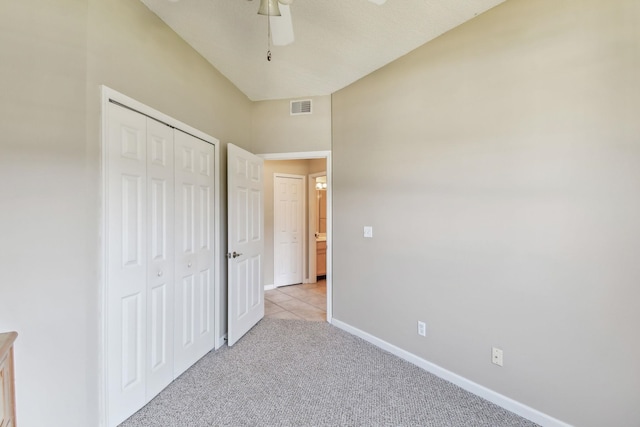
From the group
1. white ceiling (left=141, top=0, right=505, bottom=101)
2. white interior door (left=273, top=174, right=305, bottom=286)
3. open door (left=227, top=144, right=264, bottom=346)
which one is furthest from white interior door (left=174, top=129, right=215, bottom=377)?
white interior door (left=273, top=174, right=305, bottom=286)

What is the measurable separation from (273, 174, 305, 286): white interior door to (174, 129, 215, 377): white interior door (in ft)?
7.22

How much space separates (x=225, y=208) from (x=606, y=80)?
2.92 metres

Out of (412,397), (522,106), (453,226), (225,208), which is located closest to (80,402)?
(225,208)

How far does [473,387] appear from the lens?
1.97 meters

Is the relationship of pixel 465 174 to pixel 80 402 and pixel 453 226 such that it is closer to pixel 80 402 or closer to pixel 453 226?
pixel 453 226

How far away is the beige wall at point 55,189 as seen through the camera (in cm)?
119

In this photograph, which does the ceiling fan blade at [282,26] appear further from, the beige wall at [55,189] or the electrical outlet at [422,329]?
the electrical outlet at [422,329]

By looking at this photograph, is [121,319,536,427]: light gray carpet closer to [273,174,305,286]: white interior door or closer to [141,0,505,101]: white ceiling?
[273,174,305,286]: white interior door

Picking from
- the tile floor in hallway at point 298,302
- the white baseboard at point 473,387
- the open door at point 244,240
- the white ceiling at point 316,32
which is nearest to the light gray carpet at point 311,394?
the white baseboard at point 473,387

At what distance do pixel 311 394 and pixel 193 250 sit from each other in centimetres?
148

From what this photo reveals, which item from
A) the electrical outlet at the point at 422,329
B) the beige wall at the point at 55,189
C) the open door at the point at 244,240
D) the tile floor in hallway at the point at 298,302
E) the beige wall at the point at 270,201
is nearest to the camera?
the beige wall at the point at 55,189

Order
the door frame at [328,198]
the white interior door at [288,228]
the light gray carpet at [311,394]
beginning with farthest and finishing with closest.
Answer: the white interior door at [288,228] → the door frame at [328,198] → the light gray carpet at [311,394]

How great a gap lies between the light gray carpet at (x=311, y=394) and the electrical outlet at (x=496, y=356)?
289 millimetres

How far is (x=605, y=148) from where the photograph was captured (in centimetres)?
145
